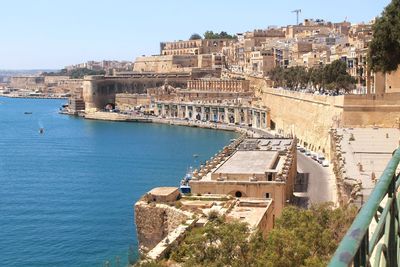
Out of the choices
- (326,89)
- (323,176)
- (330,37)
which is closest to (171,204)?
(323,176)

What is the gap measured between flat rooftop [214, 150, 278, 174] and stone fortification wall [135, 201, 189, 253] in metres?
3.15

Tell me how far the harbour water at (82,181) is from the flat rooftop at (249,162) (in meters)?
3.16

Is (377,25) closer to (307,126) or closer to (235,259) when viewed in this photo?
(307,126)

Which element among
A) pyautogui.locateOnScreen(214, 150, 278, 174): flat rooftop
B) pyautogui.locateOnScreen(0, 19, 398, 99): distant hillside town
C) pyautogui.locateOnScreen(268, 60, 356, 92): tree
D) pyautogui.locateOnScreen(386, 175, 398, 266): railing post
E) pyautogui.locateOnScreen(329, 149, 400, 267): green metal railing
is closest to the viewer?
pyautogui.locateOnScreen(329, 149, 400, 267): green metal railing

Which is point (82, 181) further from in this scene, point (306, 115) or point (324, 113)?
point (306, 115)

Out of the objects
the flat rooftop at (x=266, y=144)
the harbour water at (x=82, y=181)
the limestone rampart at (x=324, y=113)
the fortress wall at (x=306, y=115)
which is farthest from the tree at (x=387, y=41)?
the harbour water at (x=82, y=181)

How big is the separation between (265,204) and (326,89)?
1064 inches

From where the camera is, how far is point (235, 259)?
23.2ft

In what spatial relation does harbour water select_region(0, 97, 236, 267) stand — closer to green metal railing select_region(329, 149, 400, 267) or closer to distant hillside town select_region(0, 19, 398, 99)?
distant hillside town select_region(0, 19, 398, 99)

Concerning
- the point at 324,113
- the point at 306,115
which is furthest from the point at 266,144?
the point at 306,115

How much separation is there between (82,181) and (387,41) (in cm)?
1425

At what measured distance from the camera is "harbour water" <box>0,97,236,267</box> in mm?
16391

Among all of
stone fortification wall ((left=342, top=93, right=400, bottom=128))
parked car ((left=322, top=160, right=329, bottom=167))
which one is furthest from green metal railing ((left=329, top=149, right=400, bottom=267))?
parked car ((left=322, top=160, right=329, bottom=167))

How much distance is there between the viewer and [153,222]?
12844mm
